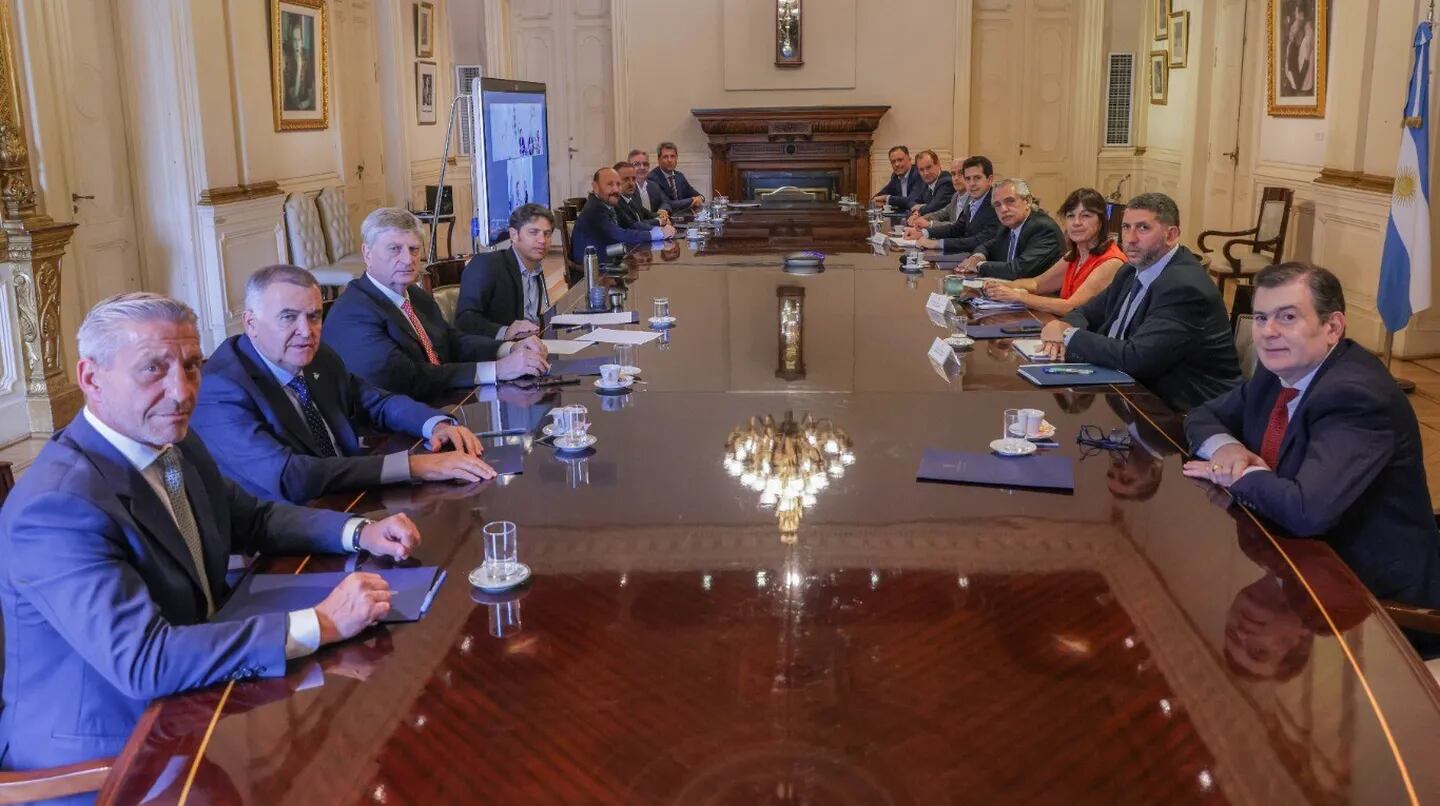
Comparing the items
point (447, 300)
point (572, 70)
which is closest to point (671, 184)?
point (572, 70)


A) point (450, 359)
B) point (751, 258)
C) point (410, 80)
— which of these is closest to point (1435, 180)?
point (751, 258)

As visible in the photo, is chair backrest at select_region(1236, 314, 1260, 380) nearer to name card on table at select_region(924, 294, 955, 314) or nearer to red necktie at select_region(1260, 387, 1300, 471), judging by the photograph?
red necktie at select_region(1260, 387, 1300, 471)

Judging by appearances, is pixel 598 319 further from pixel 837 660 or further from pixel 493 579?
pixel 837 660

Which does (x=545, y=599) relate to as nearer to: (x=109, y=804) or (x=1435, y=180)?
(x=109, y=804)

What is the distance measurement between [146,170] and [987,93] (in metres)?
8.70

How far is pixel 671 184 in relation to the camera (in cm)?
1120

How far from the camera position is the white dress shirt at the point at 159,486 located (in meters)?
1.76

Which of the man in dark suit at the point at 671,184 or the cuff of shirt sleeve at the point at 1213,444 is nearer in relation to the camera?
the cuff of shirt sleeve at the point at 1213,444

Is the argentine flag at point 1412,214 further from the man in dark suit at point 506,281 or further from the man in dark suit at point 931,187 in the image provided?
the man in dark suit at point 506,281

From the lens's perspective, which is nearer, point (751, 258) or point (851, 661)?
point (851, 661)

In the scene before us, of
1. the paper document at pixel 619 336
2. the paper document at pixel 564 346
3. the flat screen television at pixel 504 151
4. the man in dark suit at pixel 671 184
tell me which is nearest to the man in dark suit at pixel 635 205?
the man in dark suit at pixel 671 184

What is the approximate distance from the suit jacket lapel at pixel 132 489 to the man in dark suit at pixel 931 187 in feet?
26.8

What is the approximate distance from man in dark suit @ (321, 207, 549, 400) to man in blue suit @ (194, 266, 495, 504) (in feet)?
1.97

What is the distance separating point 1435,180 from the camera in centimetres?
708
